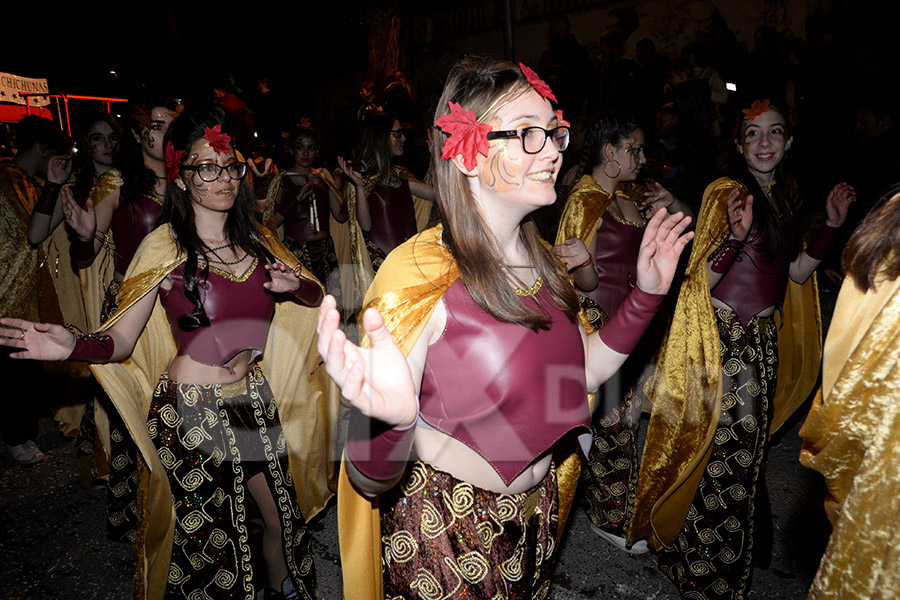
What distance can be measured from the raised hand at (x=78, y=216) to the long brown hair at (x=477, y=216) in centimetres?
209

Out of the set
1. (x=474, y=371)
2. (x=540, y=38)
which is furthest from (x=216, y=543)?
(x=540, y=38)

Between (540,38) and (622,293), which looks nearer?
(622,293)

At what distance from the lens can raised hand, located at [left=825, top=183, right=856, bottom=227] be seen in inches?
114

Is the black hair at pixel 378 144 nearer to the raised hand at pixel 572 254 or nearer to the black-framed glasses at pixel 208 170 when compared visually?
the black-framed glasses at pixel 208 170

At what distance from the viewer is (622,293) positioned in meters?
3.45

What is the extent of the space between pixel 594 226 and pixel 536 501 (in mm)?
2038

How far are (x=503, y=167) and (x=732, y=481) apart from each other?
2.01 meters

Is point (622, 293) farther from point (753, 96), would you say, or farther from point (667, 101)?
point (667, 101)

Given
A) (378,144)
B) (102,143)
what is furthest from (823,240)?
(102,143)

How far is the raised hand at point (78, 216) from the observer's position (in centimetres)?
285

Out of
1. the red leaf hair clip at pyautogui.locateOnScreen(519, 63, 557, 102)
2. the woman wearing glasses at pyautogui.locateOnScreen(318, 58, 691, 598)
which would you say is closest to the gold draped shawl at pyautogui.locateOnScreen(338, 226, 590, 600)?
the woman wearing glasses at pyautogui.locateOnScreen(318, 58, 691, 598)

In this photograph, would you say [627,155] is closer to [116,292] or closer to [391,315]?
[391,315]

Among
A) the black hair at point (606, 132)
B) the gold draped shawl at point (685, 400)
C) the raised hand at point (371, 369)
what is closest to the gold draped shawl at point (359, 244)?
the black hair at point (606, 132)

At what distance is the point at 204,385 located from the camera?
241 centimetres
